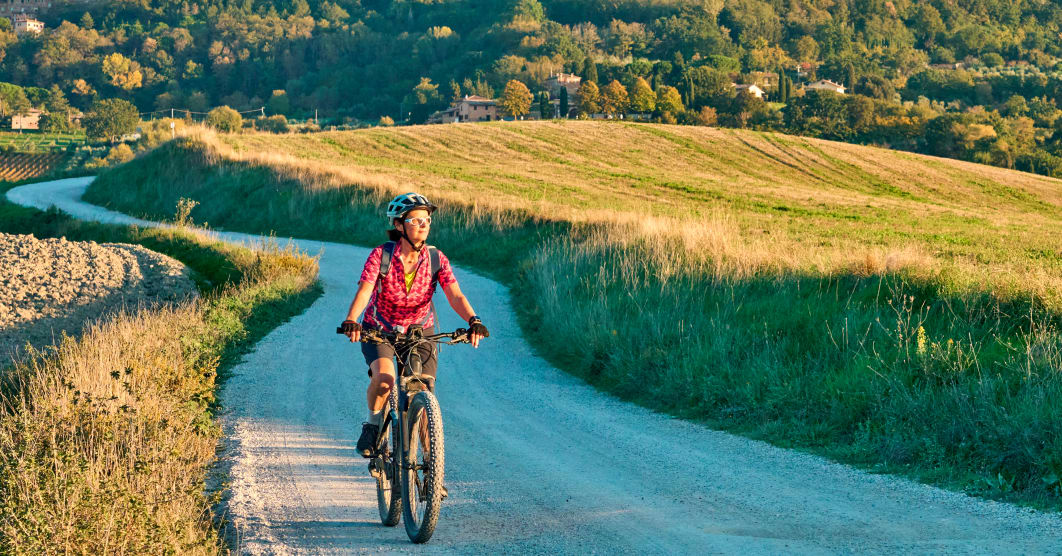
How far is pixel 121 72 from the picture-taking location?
17538cm

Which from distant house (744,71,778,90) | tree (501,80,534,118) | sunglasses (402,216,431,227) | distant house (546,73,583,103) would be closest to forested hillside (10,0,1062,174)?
distant house (744,71,778,90)

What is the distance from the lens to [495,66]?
170250mm

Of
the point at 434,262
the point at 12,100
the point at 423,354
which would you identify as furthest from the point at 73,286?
the point at 12,100

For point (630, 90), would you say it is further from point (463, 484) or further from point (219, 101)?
point (463, 484)

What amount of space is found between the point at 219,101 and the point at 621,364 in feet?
590

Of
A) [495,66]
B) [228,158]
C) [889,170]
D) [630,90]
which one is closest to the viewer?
[228,158]

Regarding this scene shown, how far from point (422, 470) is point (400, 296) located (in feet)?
3.86

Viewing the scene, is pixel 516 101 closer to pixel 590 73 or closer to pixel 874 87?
pixel 590 73

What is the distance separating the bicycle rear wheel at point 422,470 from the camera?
5.11 m

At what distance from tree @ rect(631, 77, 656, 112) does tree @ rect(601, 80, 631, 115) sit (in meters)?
0.93

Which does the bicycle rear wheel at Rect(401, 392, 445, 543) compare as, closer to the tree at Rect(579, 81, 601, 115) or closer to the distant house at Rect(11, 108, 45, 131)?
the tree at Rect(579, 81, 601, 115)

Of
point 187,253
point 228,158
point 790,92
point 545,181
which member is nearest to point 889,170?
point 545,181

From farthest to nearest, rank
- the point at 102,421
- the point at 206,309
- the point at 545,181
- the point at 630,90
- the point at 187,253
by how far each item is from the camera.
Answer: the point at 630,90
the point at 545,181
the point at 187,253
the point at 206,309
the point at 102,421

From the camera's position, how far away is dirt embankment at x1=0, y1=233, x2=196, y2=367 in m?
17.5
